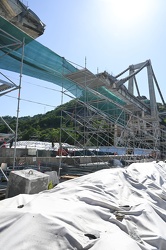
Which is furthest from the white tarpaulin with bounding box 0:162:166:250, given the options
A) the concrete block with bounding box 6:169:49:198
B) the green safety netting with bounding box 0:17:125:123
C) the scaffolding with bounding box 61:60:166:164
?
the scaffolding with bounding box 61:60:166:164

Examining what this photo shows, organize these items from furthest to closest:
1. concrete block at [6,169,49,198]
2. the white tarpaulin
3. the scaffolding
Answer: the scaffolding
concrete block at [6,169,49,198]
the white tarpaulin

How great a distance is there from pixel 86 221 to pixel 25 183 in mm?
2051

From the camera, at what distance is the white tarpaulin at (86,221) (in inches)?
56.0

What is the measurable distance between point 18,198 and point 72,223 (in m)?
1.15

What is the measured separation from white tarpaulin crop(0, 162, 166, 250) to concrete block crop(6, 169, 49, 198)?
87 cm

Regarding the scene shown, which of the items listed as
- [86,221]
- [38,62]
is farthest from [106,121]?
[86,221]

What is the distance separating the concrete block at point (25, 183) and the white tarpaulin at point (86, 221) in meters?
0.87

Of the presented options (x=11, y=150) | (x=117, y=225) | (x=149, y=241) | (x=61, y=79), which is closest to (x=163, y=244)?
(x=149, y=241)

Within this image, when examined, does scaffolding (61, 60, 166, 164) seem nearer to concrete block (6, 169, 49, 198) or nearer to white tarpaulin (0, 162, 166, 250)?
concrete block (6, 169, 49, 198)

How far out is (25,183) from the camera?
138 inches

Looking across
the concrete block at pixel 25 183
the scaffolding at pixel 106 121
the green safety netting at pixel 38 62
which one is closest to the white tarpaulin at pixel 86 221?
the concrete block at pixel 25 183

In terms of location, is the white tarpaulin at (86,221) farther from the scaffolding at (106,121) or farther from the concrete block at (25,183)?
the scaffolding at (106,121)

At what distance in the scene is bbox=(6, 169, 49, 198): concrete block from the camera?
3.51 metres

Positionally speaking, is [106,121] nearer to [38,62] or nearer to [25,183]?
[38,62]
